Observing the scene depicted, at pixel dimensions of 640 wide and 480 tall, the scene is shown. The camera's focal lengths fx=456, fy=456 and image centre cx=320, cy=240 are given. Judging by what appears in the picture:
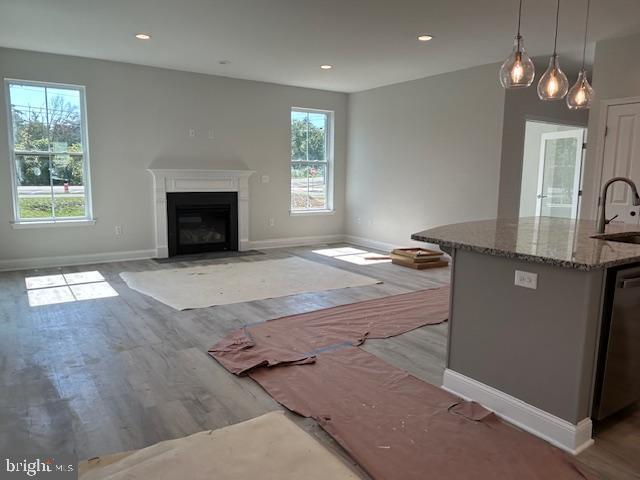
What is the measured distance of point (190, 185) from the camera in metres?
6.75

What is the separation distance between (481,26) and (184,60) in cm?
368

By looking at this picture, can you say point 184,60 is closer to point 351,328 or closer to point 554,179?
point 351,328

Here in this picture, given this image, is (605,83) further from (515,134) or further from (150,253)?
(150,253)

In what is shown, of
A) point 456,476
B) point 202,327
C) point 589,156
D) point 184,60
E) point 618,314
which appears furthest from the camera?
point 184,60

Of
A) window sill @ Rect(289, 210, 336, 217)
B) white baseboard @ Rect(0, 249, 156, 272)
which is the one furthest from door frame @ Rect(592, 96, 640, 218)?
white baseboard @ Rect(0, 249, 156, 272)

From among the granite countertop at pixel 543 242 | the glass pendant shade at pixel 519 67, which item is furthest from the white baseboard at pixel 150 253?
the glass pendant shade at pixel 519 67

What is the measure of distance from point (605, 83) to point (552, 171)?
10.9ft

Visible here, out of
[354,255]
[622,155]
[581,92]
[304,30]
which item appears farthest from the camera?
[354,255]

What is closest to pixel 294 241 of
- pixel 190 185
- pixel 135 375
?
pixel 190 185

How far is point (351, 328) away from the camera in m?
3.79

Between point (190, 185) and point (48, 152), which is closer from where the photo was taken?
point (48, 152)

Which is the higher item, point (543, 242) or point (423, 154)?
point (423, 154)

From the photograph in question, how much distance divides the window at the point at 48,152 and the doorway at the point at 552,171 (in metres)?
6.76

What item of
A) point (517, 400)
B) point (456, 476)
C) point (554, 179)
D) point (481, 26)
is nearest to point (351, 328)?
point (517, 400)
